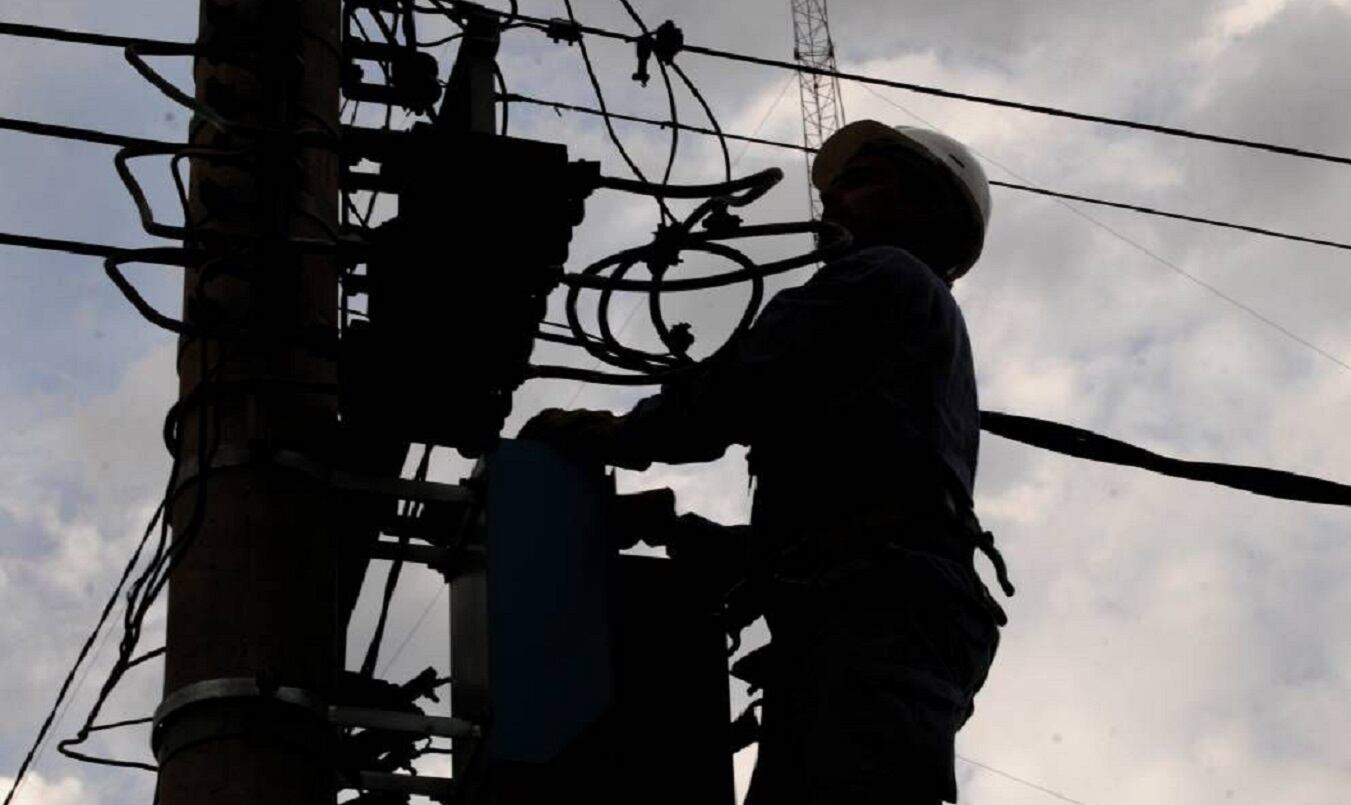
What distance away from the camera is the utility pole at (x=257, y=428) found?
13.4 feet

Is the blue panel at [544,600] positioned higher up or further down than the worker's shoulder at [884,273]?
further down

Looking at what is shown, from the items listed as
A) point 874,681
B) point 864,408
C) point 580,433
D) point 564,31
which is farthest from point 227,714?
point 564,31

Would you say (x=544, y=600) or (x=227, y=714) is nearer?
(x=227, y=714)

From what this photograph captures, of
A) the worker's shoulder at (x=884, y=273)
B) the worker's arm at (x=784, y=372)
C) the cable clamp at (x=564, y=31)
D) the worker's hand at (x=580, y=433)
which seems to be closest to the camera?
the worker's hand at (x=580, y=433)

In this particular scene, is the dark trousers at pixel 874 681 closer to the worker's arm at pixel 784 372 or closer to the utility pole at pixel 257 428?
the worker's arm at pixel 784 372

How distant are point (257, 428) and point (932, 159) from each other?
6.32ft

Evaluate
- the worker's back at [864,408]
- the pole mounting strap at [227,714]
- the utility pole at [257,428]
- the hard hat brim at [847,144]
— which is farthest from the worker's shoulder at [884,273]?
the pole mounting strap at [227,714]

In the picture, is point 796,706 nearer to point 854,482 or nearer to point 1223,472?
point 854,482

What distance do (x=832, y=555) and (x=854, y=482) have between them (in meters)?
0.20

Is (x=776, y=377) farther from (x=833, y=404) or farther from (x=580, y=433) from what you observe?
(x=580, y=433)

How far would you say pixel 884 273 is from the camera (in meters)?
4.81

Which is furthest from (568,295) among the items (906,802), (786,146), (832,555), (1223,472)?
(786,146)

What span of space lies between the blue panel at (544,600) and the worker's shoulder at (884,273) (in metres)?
0.75

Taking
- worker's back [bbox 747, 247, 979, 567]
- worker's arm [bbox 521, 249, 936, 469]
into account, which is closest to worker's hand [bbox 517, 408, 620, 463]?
worker's arm [bbox 521, 249, 936, 469]
